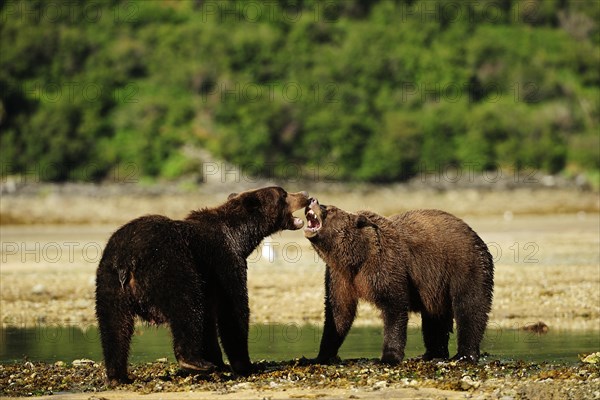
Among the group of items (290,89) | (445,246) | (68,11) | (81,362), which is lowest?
(81,362)

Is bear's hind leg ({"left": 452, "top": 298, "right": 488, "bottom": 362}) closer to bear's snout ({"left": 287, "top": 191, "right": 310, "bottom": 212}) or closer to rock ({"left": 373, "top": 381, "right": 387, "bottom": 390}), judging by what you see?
rock ({"left": 373, "top": 381, "right": 387, "bottom": 390})

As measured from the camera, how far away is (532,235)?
35312 millimetres

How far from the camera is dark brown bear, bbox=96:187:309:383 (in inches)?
476

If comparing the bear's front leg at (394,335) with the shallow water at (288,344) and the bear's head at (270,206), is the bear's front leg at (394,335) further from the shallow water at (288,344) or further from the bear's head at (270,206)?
the shallow water at (288,344)

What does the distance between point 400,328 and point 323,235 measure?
4.91ft

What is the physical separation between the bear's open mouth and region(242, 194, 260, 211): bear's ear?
69 centimetres

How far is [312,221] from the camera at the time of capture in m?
14.3

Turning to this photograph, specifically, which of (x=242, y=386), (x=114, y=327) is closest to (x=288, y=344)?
(x=242, y=386)

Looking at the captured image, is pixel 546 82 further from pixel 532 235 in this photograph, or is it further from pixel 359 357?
pixel 359 357

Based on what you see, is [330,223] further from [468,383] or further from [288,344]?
[288,344]

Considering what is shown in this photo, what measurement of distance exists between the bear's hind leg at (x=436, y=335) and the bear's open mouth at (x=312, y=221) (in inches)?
67.4

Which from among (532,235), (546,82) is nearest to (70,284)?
(532,235)

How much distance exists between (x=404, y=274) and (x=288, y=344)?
3.55 metres

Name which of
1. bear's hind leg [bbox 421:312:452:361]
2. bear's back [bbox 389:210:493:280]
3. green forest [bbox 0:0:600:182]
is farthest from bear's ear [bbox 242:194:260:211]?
green forest [bbox 0:0:600:182]
